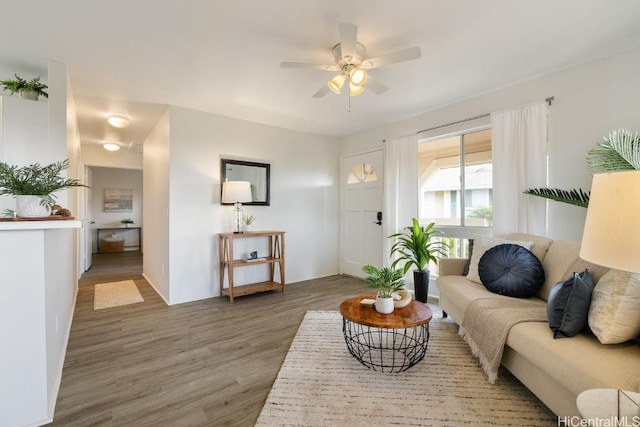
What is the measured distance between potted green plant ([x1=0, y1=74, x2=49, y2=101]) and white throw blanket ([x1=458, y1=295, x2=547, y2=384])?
4.11 metres

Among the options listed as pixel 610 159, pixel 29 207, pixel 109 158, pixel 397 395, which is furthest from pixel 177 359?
A: pixel 109 158

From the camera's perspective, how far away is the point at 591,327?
4.83 ft

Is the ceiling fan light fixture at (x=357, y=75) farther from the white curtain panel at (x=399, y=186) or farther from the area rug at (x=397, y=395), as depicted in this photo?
the area rug at (x=397, y=395)

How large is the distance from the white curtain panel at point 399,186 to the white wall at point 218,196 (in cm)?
121

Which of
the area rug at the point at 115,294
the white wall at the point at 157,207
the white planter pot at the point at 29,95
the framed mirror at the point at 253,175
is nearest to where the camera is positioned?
the white planter pot at the point at 29,95

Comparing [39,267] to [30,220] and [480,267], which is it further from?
[480,267]

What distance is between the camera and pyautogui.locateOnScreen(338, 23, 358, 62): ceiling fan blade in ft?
5.84

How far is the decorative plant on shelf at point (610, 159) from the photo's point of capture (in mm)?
1726

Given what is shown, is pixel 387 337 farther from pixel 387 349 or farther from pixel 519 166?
pixel 519 166

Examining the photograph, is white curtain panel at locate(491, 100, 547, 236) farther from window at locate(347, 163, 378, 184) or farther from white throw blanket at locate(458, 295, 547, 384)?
window at locate(347, 163, 378, 184)

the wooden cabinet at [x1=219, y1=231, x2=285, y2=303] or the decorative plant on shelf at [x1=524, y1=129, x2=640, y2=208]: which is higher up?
the decorative plant on shelf at [x1=524, y1=129, x2=640, y2=208]

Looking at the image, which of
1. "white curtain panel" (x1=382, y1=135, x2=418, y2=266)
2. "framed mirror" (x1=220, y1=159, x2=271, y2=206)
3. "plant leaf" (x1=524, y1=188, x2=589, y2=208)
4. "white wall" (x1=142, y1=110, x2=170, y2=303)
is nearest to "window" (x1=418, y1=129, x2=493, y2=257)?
"white curtain panel" (x1=382, y1=135, x2=418, y2=266)

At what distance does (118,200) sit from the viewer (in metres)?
7.92

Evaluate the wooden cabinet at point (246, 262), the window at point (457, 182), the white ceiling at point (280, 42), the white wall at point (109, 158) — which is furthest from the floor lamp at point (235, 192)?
the white wall at point (109, 158)
